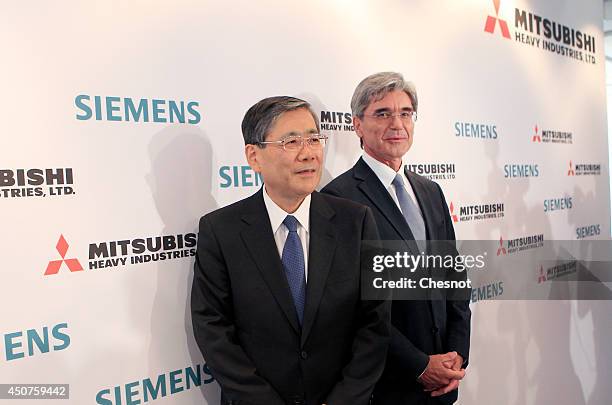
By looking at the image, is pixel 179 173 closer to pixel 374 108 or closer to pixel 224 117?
pixel 224 117

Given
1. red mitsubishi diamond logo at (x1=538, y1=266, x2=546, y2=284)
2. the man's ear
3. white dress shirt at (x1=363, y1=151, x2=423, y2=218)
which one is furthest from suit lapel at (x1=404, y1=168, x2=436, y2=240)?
red mitsubishi diamond logo at (x1=538, y1=266, x2=546, y2=284)

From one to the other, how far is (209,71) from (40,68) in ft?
2.01

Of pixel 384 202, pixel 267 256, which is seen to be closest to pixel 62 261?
pixel 267 256

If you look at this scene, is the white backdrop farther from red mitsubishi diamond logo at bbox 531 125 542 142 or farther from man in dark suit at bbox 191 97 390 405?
red mitsubishi diamond logo at bbox 531 125 542 142

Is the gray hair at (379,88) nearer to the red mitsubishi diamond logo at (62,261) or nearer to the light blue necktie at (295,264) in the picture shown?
the light blue necktie at (295,264)

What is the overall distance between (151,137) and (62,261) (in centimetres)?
51

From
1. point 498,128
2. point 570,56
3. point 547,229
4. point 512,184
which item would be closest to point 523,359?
point 547,229

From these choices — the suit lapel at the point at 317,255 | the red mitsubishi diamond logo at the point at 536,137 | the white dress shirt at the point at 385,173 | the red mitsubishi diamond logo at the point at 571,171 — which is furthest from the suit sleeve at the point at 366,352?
the red mitsubishi diamond logo at the point at 571,171

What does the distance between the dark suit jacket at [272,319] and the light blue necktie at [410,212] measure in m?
0.50

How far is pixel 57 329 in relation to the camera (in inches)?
69.9

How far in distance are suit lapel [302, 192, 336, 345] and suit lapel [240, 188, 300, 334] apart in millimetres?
52

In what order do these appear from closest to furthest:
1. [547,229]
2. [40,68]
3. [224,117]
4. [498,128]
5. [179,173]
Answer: [40,68]
[179,173]
[224,117]
[498,128]
[547,229]

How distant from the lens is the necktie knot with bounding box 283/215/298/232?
1.92 m

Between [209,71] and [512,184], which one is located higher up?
[209,71]
